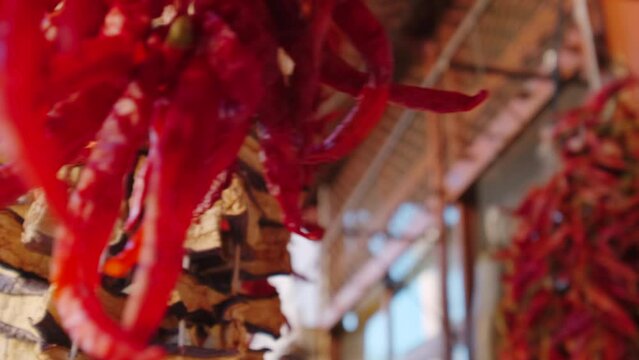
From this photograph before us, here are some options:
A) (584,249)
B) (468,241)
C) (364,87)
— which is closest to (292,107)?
(364,87)

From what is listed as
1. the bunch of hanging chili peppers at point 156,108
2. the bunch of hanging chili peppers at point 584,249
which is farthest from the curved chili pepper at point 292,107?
the bunch of hanging chili peppers at point 584,249

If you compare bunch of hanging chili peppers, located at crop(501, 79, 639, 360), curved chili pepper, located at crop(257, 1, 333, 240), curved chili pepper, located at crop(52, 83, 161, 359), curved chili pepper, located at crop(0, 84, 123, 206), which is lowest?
curved chili pepper, located at crop(52, 83, 161, 359)

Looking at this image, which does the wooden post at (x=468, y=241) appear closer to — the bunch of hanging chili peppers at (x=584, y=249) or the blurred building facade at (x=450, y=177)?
the blurred building facade at (x=450, y=177)

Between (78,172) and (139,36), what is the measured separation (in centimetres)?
16

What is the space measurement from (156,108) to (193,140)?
3 centimetres

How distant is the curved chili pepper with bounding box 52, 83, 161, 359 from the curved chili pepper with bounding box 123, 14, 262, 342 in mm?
15

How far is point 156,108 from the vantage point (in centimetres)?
34

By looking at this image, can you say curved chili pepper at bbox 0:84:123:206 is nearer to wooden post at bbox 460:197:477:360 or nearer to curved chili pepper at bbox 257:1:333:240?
curved chili pepper at bbox 257:1:333:240

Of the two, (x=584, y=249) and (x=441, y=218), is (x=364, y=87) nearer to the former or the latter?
(x=584, y=249)

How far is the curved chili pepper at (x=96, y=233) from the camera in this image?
0.84 feet

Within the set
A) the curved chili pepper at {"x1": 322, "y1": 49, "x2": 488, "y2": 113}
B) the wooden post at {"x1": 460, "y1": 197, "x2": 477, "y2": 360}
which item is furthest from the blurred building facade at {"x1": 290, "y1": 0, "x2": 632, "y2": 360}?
the curved chili pepper at {"x1": 322, "y1": 49, "x2": 488, "y2": 113}

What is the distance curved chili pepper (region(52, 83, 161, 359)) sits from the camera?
257 mm

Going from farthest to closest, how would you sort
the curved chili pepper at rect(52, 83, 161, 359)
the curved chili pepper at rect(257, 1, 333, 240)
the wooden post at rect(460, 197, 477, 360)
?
1. the wooden post at rect(460, 197, 477, 360)
2. the curved chili pepper at rect(257, 1, 333, 240)
3. the curved chili pepper at rect(52, 83, 161, 359)

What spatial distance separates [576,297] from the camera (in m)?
1.71
